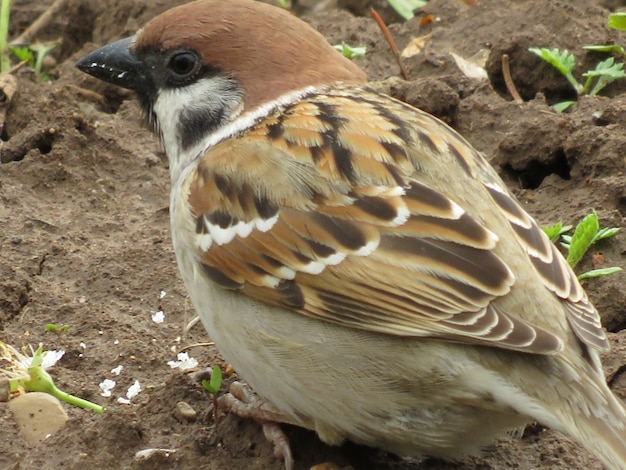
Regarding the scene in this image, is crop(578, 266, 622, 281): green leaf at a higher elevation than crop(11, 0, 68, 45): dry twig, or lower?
higher

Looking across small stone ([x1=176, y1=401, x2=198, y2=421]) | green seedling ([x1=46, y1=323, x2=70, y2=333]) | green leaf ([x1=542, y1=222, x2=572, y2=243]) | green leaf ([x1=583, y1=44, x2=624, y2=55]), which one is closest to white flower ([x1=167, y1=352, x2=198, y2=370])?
small stone ([x1=176, y1=401, x2=198, y2=421])

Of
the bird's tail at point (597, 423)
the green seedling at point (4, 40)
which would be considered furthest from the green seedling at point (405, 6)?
the bird's tail at point (597, 423)

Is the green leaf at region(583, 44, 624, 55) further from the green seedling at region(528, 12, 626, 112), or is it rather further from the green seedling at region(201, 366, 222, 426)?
the green seedling at region(201, 366, 222, 426)

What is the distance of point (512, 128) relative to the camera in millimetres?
5609

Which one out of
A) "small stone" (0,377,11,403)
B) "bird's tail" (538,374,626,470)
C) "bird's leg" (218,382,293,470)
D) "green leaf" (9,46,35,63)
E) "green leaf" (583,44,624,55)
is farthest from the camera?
"green leaf" (9,46,35,63)

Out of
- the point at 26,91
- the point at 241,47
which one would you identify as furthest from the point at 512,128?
the point at 26,91

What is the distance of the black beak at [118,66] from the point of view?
4.59 m

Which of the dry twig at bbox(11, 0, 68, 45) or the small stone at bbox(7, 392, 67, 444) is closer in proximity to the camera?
the small stone at bbox(7, 392, 67, 444)

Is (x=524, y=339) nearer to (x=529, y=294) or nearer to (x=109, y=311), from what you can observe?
(x=529, y=294)

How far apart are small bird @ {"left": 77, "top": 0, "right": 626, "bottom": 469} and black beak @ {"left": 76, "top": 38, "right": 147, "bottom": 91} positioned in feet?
0.72

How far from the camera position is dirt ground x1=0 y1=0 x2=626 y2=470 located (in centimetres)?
412

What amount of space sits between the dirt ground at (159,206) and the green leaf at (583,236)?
113mm

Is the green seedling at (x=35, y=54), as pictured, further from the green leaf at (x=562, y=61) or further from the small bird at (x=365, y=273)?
the green leaf at (x=562, y=61)

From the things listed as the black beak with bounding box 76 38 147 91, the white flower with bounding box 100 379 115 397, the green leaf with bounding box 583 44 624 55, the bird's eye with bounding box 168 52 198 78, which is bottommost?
the white flower with bounding box 100 379 115 397
